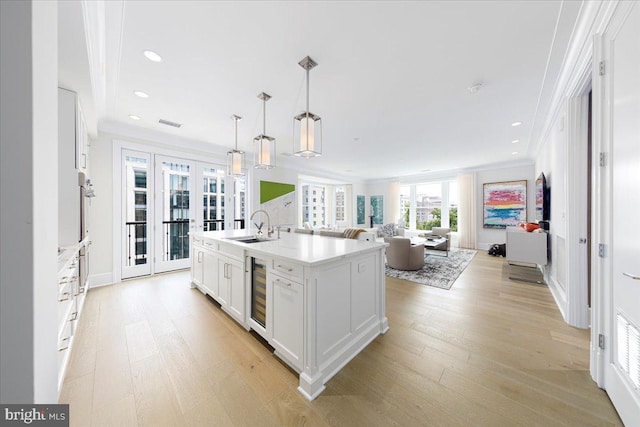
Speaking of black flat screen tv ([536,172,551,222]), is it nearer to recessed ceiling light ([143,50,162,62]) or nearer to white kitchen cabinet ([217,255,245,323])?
white kitchen cabinet ([217,255,245,323])

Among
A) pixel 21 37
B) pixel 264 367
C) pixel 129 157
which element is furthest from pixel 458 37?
pixel 129 157

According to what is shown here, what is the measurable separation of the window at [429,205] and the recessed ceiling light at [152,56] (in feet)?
26.0

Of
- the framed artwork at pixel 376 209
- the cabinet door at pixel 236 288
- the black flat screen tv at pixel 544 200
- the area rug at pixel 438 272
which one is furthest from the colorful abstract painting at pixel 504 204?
the cabinet door at pixel 236 288

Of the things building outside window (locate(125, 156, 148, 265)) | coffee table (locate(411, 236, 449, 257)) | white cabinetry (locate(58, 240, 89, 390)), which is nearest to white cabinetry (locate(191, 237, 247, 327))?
Answer: white cabinetry (locate(58, 240, 89, 390))

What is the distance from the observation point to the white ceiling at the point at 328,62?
163 cm

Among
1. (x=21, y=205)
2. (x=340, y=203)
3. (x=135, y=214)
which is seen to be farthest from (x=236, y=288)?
(x=340, y=203)

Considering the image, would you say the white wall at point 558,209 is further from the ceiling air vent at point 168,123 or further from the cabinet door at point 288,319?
the ceiling air vent at point 168,123

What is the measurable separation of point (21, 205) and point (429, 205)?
8956 millimetres

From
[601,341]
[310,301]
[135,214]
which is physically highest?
[135,214]

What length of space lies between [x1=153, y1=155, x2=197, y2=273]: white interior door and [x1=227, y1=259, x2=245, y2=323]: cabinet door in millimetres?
2647

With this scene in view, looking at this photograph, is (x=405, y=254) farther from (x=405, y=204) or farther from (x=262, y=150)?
(x=405, y=204)

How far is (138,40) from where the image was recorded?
6.24ft

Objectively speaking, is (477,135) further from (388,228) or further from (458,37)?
(388,228)

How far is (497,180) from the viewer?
6.65 metres
